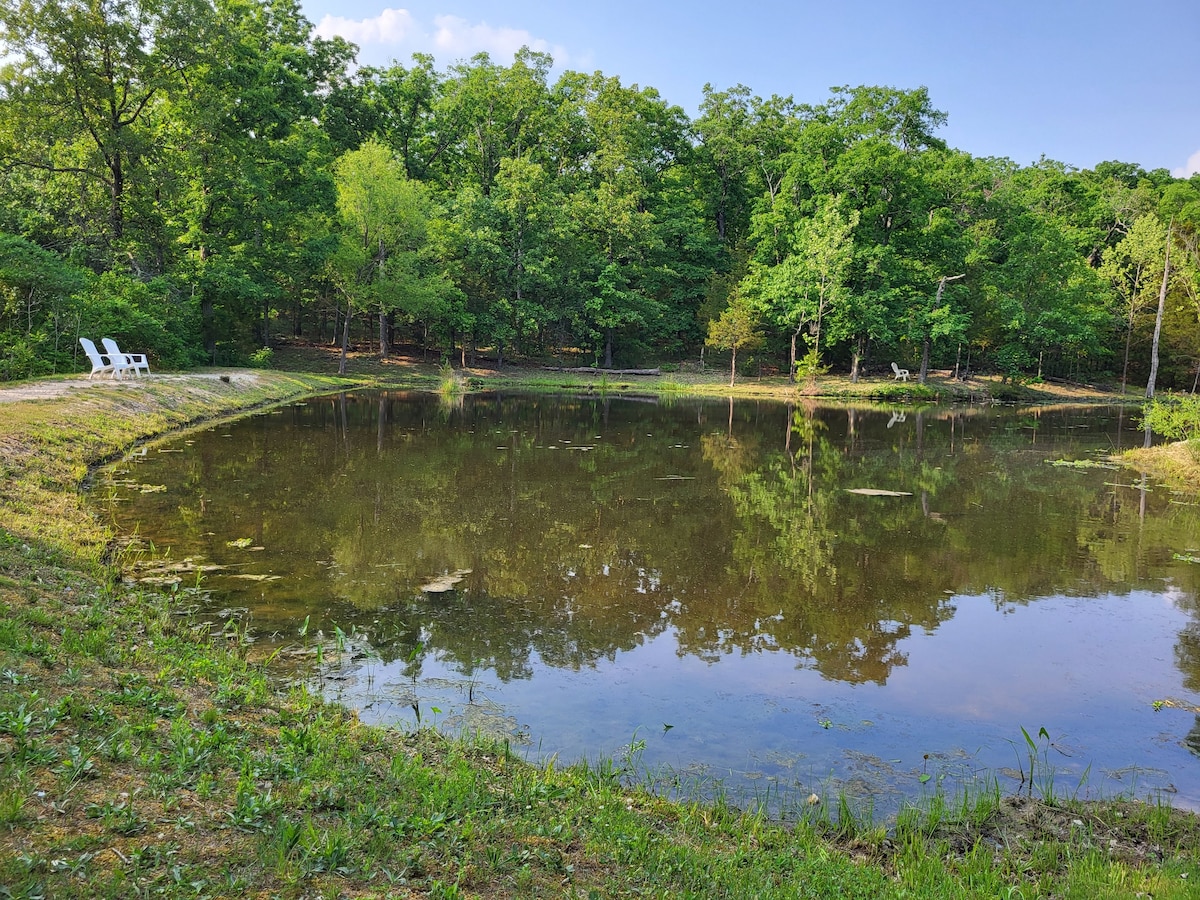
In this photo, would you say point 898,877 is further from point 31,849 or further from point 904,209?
point 904,209

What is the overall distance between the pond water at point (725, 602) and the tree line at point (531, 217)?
17.6 meters

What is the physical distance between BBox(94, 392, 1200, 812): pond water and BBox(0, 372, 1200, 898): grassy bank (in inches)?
20.0

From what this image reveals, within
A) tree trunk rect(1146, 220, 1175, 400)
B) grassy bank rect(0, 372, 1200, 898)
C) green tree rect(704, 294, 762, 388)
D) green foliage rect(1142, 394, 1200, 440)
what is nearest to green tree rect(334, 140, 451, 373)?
green tree rect(704, 294, 762, 388)

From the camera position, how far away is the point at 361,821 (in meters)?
3.32

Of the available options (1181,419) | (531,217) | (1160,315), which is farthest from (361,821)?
(1160,315)

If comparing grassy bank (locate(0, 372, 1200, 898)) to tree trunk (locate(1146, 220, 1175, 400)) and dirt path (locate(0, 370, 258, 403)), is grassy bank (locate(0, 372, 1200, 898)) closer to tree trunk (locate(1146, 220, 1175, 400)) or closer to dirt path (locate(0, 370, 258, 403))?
dirt path (locate(0, 370, 258, 403))

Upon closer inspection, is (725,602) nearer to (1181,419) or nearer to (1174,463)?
(1174,463)

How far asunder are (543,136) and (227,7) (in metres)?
20.1

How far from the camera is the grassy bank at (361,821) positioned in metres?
2.90

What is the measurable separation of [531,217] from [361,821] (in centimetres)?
4205

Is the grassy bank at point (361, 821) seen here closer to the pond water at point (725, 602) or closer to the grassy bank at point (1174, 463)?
the pond water at point (725, 602)

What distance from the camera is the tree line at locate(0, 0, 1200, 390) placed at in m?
28.4

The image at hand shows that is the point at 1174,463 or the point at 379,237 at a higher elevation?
the point at 379,237

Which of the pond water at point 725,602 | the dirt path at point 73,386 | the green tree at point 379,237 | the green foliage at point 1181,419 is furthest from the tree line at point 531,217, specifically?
the green foliage at point 1181,419
